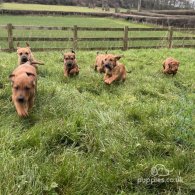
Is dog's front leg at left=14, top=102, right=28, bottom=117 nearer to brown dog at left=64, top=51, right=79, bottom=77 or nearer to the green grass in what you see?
the green grass

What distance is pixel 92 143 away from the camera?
15.0 ft

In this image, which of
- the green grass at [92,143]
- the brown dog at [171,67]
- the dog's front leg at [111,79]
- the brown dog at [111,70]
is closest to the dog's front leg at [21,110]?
the green grass at [92,143]

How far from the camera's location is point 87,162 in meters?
4.14

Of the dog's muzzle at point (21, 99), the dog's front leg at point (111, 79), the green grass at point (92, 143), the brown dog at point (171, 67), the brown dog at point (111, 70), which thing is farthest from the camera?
the brown dog at point (171, 67)

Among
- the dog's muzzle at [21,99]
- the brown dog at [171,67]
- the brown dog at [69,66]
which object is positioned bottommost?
the brown dog at [171,67]

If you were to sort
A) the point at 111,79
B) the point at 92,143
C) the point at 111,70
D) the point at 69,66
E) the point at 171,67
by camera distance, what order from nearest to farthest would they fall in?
the point at 92,143, the point at 111,79, the point at 111,70, the point at 69,66, the point at 171,67

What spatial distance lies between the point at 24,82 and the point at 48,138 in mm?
1156

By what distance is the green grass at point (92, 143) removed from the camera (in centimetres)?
378

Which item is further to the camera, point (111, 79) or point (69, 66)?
point (69, 66)

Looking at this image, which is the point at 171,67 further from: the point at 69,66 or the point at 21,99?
the point at 21,99

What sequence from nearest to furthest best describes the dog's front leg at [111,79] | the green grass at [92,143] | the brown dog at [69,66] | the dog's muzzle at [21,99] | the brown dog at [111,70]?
the green grass at [92,143] → the dog's muzzle at [21,99] → the dog's front leg at [111,79] → the brown dog at [111,70] → the brown dog at [69,66]

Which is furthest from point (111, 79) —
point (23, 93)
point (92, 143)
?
point (92, 143)

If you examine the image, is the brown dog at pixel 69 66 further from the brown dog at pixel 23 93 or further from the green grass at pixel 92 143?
the brown dog at pixel 23 93

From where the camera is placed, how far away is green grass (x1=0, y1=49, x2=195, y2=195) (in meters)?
3.78
